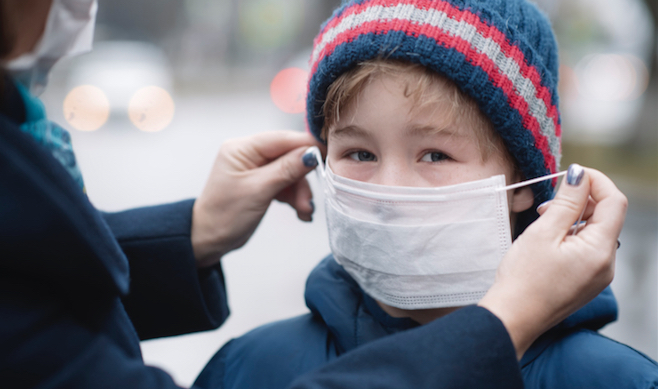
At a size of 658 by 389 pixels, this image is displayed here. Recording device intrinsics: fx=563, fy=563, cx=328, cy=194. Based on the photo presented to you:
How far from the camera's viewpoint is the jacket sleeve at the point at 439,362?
967mm

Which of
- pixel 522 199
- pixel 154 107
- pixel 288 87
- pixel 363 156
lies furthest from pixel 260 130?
pixel 522 199

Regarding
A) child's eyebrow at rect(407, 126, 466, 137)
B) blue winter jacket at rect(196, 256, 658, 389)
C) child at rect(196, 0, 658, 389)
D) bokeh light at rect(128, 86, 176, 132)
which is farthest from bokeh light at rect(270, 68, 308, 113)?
child's eyebrow at rect(407, 126, 466, 137)

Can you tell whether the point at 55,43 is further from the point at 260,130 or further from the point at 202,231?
the point at 260,130

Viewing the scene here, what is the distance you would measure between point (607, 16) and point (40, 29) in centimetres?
2084

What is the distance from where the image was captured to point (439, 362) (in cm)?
97

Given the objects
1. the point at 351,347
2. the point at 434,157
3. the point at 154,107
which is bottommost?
the point at 154,107

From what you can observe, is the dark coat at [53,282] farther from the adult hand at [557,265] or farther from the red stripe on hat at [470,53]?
Answer: the red stripe on hat at [470,53]

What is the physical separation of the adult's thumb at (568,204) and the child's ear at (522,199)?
0.37 m

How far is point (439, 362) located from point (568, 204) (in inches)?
17.0

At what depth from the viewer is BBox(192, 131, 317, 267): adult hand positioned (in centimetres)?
175

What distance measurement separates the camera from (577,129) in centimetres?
1348

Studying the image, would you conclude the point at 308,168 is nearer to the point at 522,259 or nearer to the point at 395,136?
the point at 395,136

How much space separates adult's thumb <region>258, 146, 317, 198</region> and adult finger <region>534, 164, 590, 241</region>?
0.78 metres

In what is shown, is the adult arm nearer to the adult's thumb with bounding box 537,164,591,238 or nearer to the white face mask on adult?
the white face mask on adult
